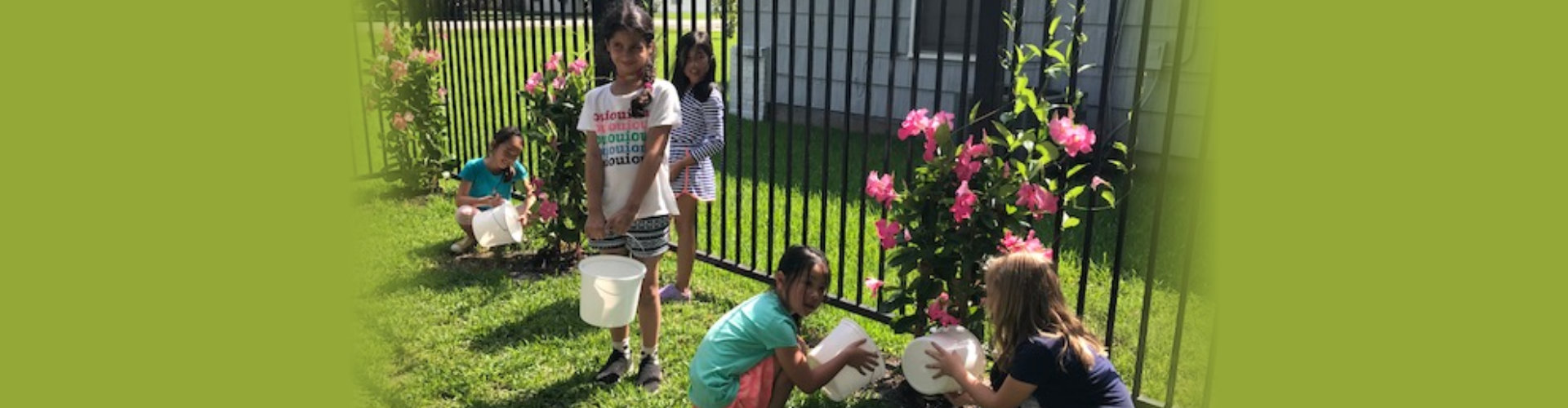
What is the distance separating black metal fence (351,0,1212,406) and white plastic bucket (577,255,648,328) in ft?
3.22

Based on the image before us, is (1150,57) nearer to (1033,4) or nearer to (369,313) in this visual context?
(1033,4)

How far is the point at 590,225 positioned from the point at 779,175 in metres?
4.31

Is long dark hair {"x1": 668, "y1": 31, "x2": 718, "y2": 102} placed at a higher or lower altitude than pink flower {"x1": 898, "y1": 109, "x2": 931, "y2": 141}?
higher

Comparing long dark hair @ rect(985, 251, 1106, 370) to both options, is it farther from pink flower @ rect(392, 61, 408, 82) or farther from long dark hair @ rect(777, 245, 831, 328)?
pink flower @ rect(392, 61, 408, 82)

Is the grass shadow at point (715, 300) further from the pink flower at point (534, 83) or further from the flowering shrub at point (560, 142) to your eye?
the pink flower at point (534, 83)

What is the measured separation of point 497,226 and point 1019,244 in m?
3.09

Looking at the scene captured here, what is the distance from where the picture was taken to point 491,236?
17.3ft

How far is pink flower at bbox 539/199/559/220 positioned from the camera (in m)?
5.30

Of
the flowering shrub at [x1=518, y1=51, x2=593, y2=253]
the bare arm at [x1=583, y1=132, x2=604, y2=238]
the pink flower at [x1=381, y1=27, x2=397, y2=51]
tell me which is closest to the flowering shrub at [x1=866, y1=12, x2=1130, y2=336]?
the bare arm at [x1=583, y1=132, x2=604, y2=238]

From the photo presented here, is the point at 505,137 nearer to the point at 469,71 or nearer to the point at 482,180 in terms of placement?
the point at 482,180

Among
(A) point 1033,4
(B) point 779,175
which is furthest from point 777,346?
(A) point 1033,4

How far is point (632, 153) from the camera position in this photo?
11.7ft

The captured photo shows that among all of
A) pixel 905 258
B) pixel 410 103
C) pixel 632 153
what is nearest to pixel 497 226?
pixel 632 153

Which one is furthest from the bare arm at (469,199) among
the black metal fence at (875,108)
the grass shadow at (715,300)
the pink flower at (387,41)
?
the pink flower at (387,41)
